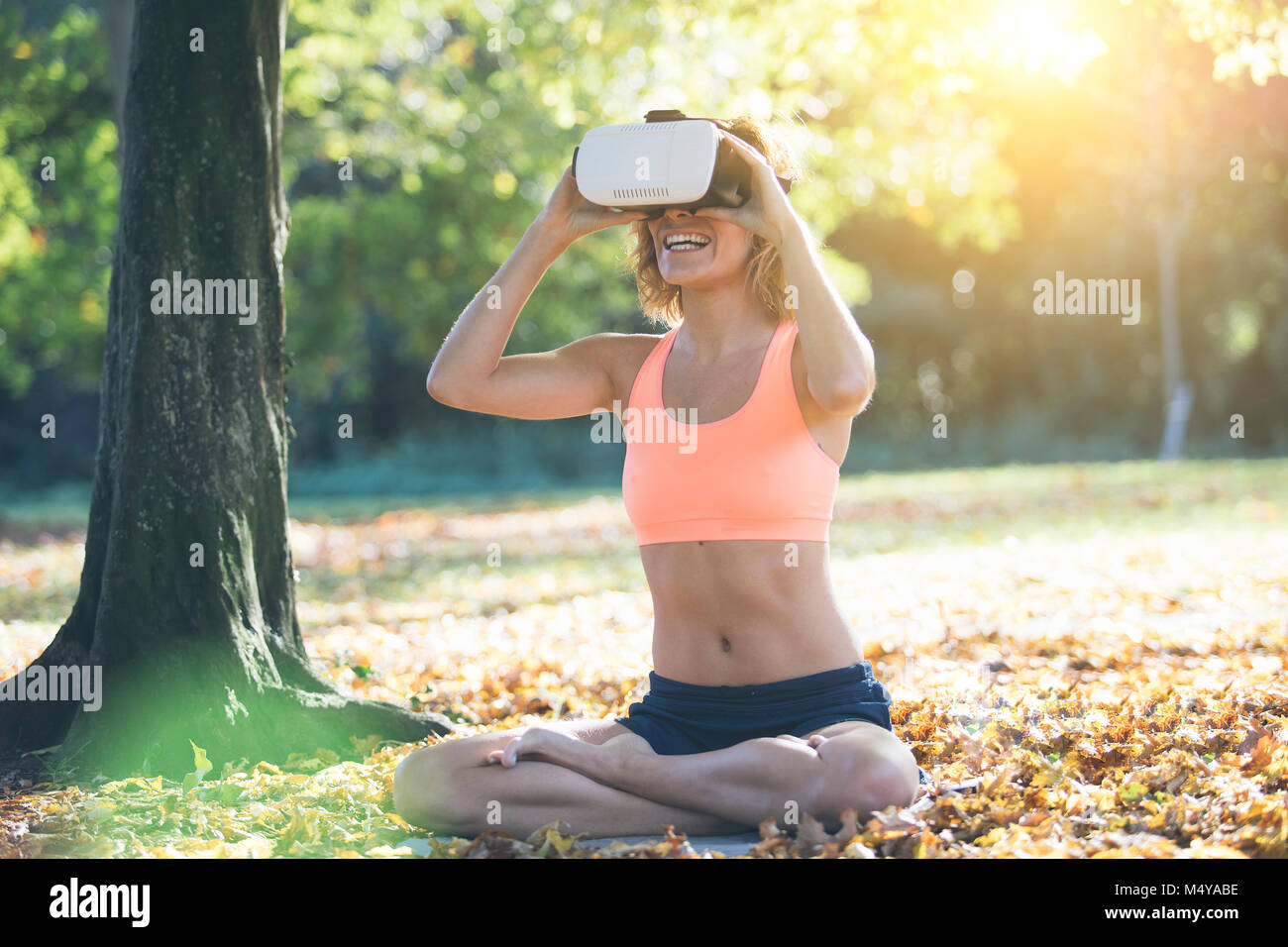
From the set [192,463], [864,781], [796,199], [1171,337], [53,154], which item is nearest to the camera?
[864,781]

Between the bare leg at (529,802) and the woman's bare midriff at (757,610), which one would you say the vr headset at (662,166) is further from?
the bare leg at (529,802)

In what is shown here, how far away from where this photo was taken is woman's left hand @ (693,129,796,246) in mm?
3564

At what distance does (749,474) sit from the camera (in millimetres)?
3617

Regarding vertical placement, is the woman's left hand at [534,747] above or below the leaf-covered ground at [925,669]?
above

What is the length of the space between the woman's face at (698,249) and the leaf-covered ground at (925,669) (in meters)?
1.60

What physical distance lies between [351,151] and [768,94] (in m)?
6.79

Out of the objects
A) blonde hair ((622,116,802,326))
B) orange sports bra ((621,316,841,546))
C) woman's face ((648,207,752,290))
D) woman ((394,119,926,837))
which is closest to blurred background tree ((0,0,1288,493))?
blonde hair ((622,116,802,326))

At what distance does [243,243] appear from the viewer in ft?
16.2

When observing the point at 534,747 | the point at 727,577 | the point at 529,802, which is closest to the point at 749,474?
the point at 727,577

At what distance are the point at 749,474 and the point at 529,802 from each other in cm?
109

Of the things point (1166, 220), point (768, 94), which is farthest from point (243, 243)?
point (1166, 220)

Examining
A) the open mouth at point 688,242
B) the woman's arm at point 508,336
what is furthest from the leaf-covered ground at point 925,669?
the open mouth at point 688,242

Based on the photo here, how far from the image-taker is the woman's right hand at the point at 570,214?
391 centimetres

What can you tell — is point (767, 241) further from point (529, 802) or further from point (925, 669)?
point (925, 669)
